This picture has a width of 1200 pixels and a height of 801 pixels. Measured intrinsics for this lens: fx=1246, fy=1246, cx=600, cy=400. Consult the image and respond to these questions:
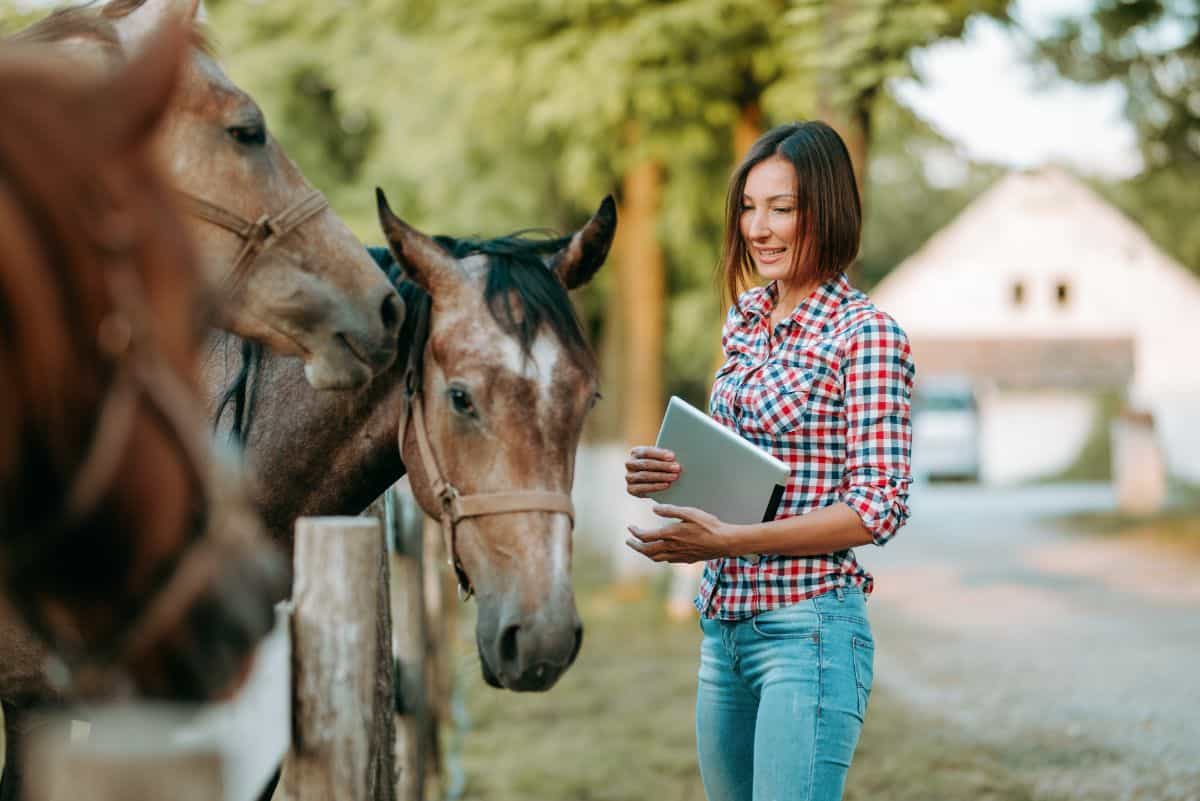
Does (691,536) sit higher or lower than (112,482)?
lower

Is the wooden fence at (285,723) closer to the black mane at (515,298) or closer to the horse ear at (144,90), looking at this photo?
the horse ear at (144,90)

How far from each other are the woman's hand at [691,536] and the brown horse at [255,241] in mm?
724

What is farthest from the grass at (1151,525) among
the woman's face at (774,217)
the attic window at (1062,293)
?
the attic window at (1062,293)

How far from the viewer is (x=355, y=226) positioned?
14758 millimetres

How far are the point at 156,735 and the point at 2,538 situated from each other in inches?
10.1

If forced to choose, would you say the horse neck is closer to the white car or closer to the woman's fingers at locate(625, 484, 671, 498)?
the woman's fingers at locate(625, 484, 671, 498)

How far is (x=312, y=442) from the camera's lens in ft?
9.78

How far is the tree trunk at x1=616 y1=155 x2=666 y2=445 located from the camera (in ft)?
38.4

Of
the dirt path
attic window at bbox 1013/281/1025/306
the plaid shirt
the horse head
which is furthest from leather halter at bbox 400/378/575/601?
attic window at bbox 1013/281/1025/306

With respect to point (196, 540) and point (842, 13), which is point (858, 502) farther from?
point (842, 13)

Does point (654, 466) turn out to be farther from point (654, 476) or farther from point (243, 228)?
point (243, 228)

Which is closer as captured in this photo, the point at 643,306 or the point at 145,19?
the point at 145,19

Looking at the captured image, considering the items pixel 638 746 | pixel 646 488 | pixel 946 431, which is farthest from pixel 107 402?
pixel 946 431

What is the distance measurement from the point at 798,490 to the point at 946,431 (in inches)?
1018
